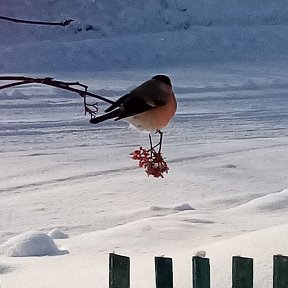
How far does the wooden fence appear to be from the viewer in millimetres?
1639

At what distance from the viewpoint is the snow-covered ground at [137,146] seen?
4.04 metres

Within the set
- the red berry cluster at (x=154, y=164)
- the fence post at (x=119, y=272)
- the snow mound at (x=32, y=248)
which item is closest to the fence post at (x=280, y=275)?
the fence post at (x=119, y=272)

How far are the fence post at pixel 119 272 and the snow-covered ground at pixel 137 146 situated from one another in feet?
0.88

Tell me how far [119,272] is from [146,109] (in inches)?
31.7

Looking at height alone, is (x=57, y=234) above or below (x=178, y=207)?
below

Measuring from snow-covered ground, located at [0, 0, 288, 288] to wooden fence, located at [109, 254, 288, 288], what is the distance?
28 cm

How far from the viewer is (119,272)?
164 centimetres

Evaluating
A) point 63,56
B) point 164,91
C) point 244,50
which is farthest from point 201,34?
point 164,91

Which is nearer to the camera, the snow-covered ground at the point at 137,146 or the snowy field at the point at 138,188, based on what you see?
the snowy field at the point at 138,188

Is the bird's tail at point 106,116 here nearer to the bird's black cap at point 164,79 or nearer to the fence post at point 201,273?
the bird's black cap at point 164,79

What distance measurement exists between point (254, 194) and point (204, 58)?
44.0 feet

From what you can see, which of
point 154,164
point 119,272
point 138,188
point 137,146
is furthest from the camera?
point 137,146

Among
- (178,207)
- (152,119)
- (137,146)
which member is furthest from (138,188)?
(152,119)

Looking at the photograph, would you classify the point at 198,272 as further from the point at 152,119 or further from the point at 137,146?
the point at 137,146
